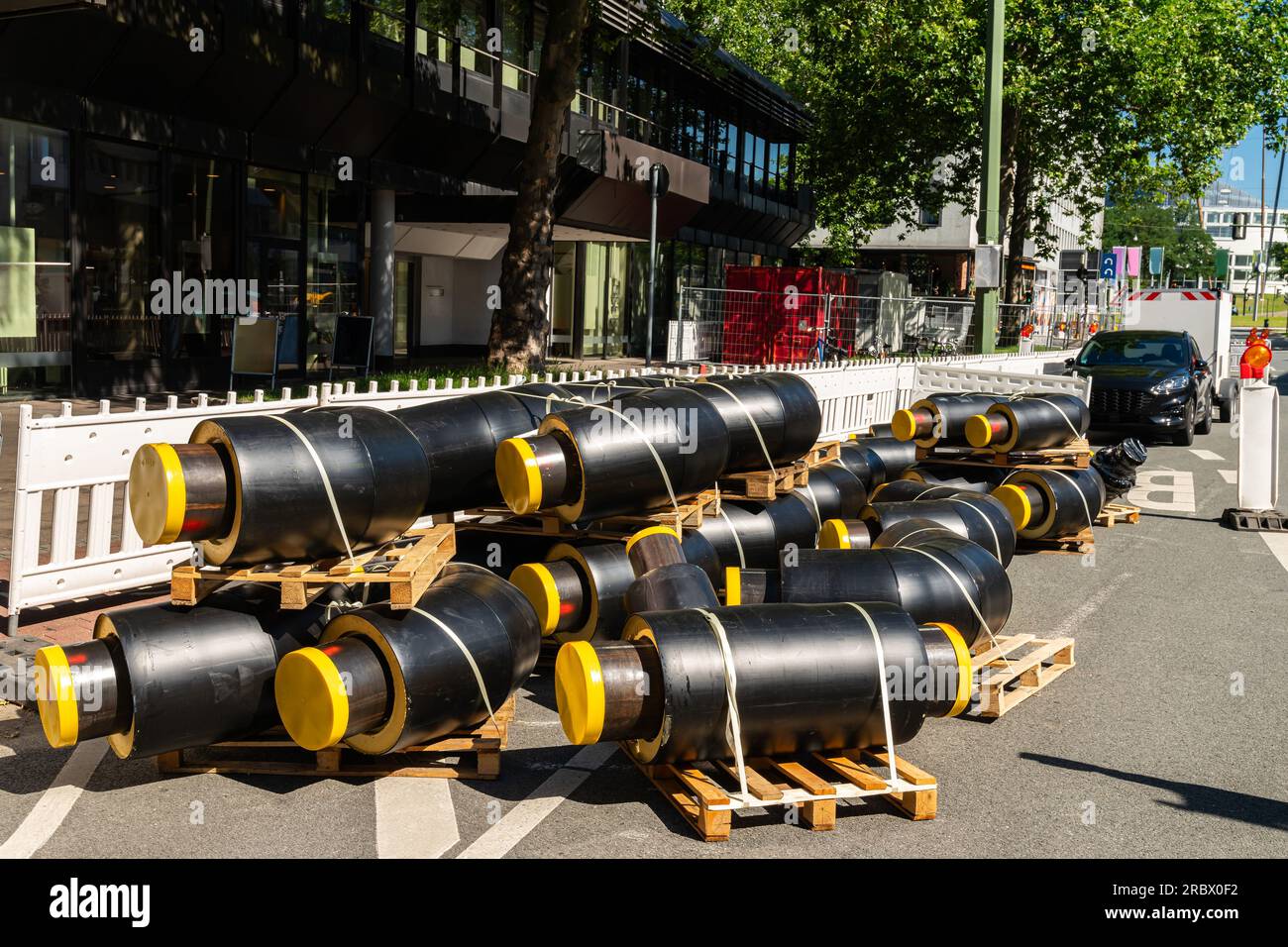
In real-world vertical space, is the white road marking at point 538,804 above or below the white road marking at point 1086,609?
below

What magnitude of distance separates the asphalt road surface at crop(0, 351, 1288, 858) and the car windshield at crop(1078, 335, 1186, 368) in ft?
46.5

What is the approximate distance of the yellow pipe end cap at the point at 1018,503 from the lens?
36.2 ft

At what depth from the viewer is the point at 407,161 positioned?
2264cm

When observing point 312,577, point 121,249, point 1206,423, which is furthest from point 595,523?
point 1206,423

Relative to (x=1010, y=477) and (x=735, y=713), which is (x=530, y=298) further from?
(x=735, y=713)

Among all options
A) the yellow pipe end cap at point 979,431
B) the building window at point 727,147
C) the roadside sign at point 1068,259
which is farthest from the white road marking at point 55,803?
the roadside sign at point 1068,259

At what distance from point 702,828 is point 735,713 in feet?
1.56

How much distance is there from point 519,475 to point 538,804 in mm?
2109

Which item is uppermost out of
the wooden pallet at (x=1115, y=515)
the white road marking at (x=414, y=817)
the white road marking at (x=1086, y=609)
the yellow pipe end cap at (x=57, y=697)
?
the yellow pipe end cap at (x=57, y=697)

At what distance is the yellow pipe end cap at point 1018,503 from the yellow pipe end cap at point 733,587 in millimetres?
5101

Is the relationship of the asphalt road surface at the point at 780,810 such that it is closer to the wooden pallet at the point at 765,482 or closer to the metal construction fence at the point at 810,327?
the wooden pallet at the point at 765,482

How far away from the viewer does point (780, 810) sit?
5.25 metres

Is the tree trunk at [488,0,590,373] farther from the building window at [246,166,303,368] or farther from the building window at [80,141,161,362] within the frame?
the building window at [80,141,161,362]
